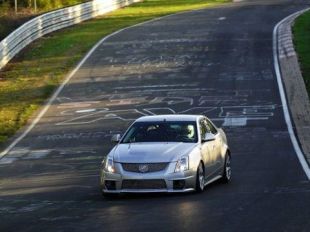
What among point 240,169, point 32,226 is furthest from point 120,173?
point 240,169

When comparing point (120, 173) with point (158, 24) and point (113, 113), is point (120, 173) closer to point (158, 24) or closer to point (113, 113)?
point (113, 113)

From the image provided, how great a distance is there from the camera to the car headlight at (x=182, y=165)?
15.9m

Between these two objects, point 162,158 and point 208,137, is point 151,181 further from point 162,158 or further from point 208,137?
point 208,137

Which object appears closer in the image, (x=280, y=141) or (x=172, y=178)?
(x=172, y=178)

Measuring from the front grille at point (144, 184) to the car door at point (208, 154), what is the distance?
1.24 m

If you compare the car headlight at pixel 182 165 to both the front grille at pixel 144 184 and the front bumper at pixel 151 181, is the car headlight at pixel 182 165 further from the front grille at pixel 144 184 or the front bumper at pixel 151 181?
the front grille at pixel 144 184

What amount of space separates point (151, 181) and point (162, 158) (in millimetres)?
442

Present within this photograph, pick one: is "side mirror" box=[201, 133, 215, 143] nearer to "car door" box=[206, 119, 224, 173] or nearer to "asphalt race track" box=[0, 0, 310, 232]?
"car door" box=[206, 119, 224, 173]

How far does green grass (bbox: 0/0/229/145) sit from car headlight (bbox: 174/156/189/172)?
39.5 ft

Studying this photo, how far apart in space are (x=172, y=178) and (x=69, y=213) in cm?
228

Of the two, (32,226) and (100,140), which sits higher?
(32,226)

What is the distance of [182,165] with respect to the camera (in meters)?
15.9

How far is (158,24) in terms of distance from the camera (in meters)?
53.1

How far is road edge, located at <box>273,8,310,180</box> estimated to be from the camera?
24014 mm
